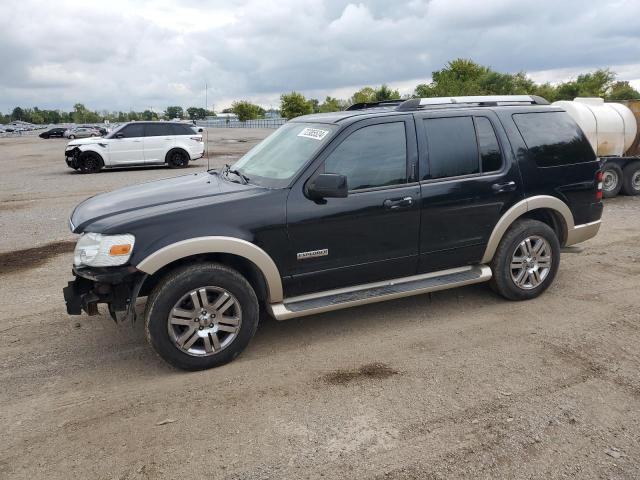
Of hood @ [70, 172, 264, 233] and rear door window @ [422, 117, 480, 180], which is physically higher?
rear door window @ [422, 117, 480, 180]

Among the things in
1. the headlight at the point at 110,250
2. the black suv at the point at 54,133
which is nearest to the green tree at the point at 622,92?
the headlight at the point at 110,250

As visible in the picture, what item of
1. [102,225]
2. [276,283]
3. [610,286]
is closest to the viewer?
[102,225]

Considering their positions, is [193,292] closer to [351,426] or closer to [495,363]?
[351,426]

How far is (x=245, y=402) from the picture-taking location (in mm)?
3447

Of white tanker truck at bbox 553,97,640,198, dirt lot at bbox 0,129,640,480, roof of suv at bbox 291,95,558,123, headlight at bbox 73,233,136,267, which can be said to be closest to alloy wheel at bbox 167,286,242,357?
dirt lot at bbox 0,129,640,480

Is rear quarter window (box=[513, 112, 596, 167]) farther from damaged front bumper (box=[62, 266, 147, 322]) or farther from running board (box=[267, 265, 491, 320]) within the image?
damaged front bumper (box=[62, 266, 147, 322])

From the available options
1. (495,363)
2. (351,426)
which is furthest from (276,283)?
(495,363)

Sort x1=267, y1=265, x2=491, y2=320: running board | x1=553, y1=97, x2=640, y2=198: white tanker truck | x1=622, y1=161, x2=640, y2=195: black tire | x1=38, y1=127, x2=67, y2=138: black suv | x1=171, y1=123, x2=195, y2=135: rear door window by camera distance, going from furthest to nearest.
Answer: x1=38, y1=127, x2=67, y2=138: black suv, x1=171, y1=123, x2=195, y2=135: rear door window, x1=622, y1=161, x2=640, y2=195: black tire, x1=553, y1=97, x2=640, y2=198: white tanker truck, x1=267, y1=265, x2=491, y2=320: running board

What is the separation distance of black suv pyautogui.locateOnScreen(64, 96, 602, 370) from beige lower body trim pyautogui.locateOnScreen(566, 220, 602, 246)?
1 cm

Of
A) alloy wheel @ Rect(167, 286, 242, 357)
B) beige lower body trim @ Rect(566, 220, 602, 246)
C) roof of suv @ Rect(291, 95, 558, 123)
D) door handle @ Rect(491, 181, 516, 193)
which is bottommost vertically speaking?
alloy wheel @ Rect(167, 286, 242, 357)

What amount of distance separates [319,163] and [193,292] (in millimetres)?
1411

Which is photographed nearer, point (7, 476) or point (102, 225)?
point (7, 476)

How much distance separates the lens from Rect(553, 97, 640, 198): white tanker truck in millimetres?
10727

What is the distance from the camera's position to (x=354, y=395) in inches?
137
